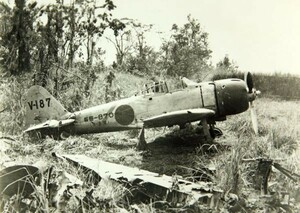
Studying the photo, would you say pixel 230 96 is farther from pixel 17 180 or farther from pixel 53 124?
pixel 17 180

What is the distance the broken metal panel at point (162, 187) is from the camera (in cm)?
335

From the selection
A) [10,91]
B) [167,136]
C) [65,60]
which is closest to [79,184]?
[167,136]

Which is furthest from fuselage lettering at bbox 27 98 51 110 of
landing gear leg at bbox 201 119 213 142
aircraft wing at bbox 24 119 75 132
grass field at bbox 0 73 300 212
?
landing gear leg at bbox 201 119 213 142

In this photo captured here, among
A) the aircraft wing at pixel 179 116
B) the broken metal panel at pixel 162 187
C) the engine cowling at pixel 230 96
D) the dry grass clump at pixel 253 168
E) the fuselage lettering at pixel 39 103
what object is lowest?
the dry grass clump at pixel 253 168

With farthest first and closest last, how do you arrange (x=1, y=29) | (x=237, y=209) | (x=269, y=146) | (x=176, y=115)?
(x=1, y=29)
(x=176, y=115)
(x=269, y=146)
(x=237, y=209)

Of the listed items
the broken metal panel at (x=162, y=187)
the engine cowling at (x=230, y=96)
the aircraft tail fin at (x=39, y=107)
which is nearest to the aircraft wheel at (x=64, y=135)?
the aircraft tail fin at (x=39, y=107)

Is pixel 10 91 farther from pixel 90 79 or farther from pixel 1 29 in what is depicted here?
pixel 90 79

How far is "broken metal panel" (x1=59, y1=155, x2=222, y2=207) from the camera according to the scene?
335cm

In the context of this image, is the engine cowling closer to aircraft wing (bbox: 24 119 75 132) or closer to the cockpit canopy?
the cockpit canopy

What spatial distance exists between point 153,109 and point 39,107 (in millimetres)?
2943

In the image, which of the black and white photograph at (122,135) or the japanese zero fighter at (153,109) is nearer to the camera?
the black and white photograph at (122,135)

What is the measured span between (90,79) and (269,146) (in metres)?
7.37

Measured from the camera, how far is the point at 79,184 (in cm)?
337

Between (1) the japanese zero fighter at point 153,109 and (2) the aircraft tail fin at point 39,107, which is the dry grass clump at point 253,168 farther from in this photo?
(2) the aircraft tail fin at point 39,107
